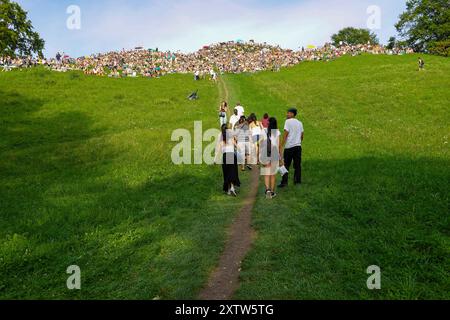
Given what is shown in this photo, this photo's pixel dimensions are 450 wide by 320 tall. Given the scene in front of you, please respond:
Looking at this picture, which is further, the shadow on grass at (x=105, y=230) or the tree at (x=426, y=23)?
the tree at (x=426, y=23)

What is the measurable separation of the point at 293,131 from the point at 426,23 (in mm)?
A: 83462

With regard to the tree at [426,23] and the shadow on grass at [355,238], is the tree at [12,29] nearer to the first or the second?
the shadow on grass at [355,238]

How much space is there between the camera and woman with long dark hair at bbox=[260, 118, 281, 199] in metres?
11.9

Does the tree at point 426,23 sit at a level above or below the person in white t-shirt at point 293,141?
above

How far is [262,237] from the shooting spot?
9.00 meters

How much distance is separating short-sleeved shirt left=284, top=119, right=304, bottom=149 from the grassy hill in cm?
162

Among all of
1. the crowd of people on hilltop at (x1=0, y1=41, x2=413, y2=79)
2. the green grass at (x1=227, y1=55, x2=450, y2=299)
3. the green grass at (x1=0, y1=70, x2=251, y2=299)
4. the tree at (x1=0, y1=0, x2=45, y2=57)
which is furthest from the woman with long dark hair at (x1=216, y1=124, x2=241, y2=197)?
the crowd of people on hilltop at (x1=0, y1=41, x2=413, y2=79)

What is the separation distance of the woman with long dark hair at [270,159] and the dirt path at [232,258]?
0.79 m

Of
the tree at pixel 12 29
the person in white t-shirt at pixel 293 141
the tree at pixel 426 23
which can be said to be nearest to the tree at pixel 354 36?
the tree at pixel 426 23

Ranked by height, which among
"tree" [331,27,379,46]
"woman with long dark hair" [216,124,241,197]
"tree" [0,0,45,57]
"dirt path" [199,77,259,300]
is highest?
"tree" [331,27,379,46]

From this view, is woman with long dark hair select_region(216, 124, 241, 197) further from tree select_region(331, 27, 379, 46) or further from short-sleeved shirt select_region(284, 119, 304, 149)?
tree select_region(331, 27, 379, 46)

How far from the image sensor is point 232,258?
8.12m

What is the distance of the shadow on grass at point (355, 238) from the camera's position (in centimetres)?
665
